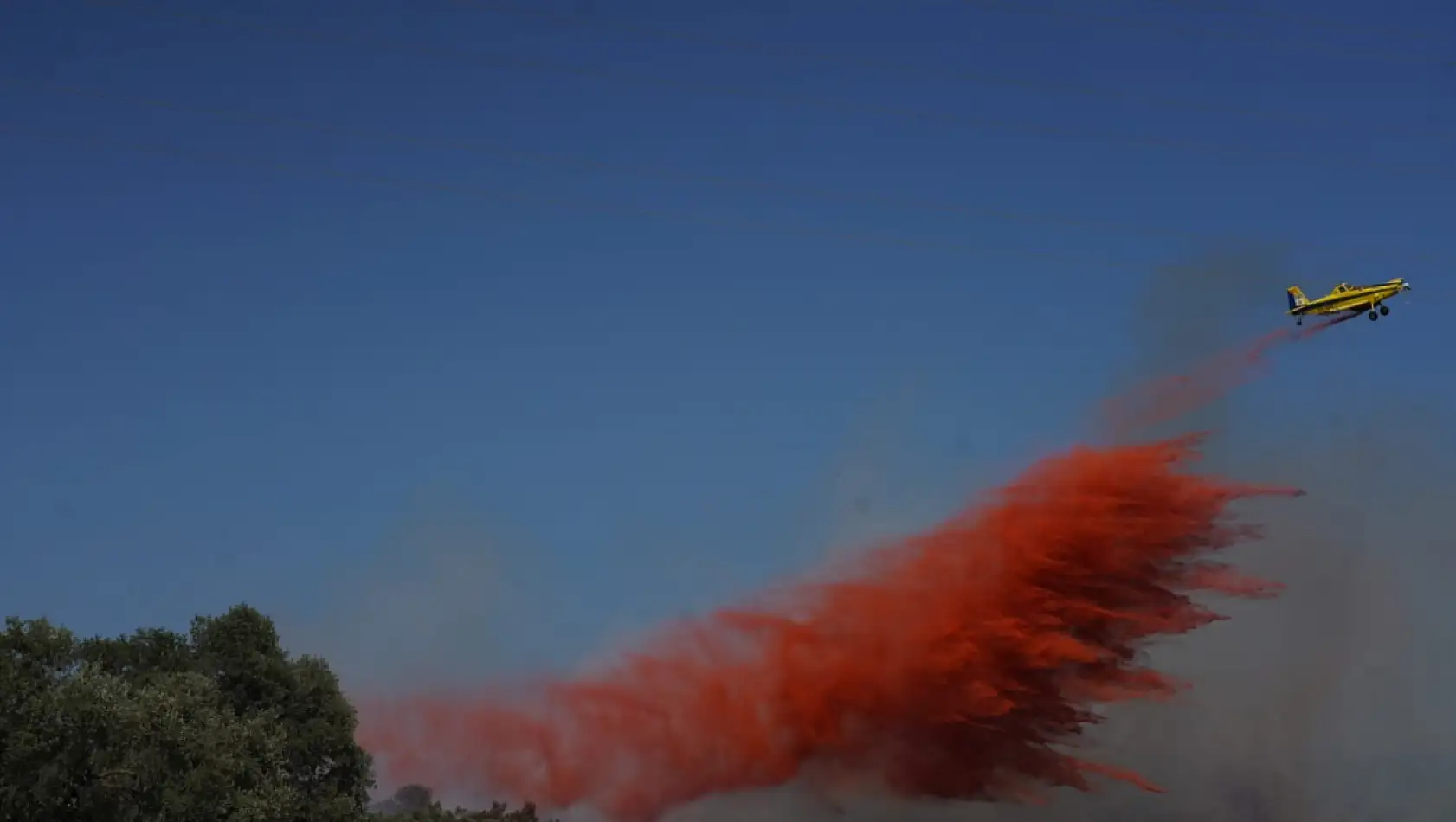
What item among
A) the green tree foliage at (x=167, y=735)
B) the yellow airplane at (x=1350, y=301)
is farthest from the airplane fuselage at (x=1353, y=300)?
the green tree foliage at (x=167, y=735)

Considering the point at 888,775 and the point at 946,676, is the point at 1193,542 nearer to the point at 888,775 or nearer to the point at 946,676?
the point at 946,676

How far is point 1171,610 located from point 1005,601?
8.56 meters

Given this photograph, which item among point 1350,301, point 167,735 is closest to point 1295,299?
point 1350,301

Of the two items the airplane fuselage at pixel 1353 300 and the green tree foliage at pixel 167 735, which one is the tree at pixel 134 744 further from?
the airplane fuselage at pixel 1353 300

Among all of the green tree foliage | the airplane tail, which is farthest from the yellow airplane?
the green tree foliage

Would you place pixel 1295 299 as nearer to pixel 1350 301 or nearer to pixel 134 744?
pixel 1350 301

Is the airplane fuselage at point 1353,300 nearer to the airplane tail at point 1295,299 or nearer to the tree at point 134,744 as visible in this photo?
the airplane tail at point 1295,299

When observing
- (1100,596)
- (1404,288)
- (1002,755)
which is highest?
(1404,288)

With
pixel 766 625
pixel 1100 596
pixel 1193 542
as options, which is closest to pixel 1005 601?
pixel 1100 596

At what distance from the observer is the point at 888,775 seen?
8950 cm

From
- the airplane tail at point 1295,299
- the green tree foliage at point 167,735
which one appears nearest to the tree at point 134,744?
the green tree foliage at point 167,735

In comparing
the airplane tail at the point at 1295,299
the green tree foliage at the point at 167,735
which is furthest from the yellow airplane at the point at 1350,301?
the green tree foliage at the point at 167,735

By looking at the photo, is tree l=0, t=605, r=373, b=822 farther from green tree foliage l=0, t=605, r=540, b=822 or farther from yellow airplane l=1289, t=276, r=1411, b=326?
yellow airplane l=1289, t=276, r=1411, b=326

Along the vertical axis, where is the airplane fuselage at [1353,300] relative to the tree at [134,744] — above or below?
above
